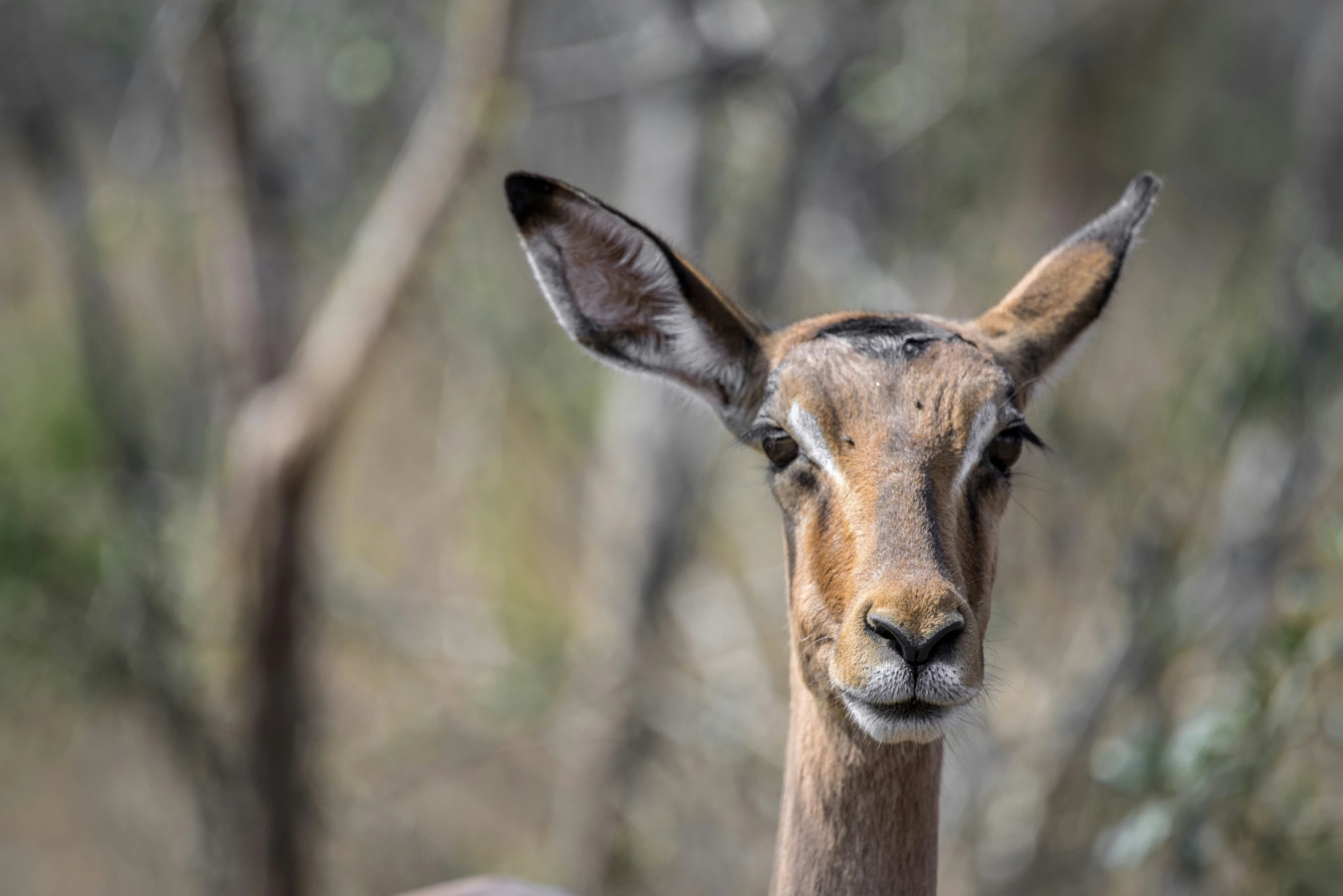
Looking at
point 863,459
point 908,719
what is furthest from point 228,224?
point 908,719

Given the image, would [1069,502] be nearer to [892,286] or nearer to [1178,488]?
[1178,488]

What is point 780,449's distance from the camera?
3520 millimetres

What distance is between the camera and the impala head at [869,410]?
300 centimetres

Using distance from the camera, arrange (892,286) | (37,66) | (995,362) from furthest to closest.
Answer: (37,66) < (892,286) < (995,362)

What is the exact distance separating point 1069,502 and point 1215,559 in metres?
1.24

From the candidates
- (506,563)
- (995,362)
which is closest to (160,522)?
(506,563)

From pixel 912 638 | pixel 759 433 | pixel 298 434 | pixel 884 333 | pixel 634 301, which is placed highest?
pixel 298 434

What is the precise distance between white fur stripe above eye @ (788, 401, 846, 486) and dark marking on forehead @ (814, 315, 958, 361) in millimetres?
228

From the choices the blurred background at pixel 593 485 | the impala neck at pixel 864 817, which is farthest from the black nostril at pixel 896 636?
the blurred background at pixel 593 485

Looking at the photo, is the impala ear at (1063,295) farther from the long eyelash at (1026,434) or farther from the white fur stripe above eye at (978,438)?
the white fur stripe above eye at (978,438)

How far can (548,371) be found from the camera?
11195mm

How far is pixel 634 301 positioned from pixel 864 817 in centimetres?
147

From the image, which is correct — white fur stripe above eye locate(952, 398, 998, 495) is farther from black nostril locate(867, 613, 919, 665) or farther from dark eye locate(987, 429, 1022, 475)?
black nostril locate(867, 613, 919, 665)

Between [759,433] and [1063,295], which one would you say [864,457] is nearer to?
[759,433]
